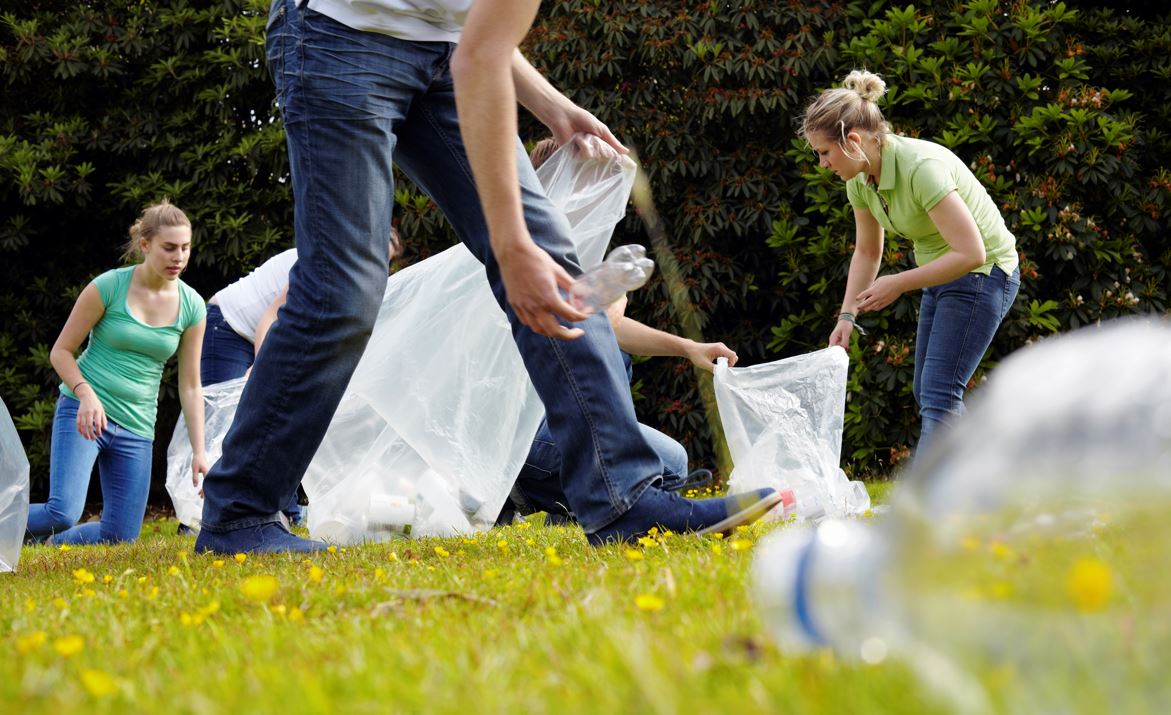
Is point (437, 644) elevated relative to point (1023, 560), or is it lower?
lower

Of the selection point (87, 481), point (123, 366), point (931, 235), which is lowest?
point (87, 481)

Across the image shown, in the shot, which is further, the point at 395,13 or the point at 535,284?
the point at 395,13

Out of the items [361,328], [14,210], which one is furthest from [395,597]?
[14,210]

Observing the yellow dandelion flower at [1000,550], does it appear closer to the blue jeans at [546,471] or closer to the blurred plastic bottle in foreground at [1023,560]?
the blurred plastic bottle in foreground at [1023,560]

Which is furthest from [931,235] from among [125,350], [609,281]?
[125,350]

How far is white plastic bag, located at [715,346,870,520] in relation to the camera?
14.1 feet

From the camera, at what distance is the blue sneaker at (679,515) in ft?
9.52

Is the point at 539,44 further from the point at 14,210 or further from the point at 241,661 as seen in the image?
the point at 241,661

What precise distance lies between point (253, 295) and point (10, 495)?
7.35ft

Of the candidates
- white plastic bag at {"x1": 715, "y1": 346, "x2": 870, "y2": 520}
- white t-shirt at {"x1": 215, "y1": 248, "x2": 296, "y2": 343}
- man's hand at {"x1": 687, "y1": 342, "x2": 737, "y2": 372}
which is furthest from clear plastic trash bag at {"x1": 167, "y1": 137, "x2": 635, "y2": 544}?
white t-shirt at {"x1": 215, "y1": 248, "x2": 296, "y2": 343}

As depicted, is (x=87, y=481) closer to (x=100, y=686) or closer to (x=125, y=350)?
(x=125, y=350)

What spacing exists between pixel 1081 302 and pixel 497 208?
5.54 meters

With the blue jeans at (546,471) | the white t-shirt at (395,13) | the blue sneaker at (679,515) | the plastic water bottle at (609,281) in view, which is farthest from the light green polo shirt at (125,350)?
the plastic water bottle at (609,281)

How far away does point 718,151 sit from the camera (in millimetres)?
7680
